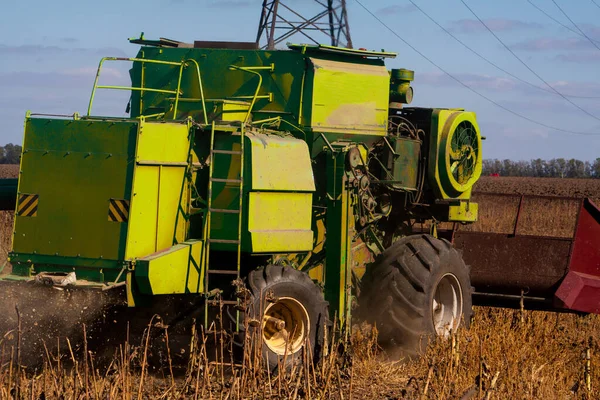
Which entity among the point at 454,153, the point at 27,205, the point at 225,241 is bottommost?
the point at 225,241

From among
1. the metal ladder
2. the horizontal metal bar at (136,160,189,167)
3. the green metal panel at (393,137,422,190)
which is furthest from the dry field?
the green metal panel at (393,137,422,190)

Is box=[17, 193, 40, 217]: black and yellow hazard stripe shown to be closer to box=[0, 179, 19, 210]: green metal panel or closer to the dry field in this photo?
box=[0, 179, 19, 210]: green metal panel

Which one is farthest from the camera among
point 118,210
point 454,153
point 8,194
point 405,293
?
point 454,153

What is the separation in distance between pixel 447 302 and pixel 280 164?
10.5 ft

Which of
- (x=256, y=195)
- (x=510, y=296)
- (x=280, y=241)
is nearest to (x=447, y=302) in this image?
(x=510, y=296)

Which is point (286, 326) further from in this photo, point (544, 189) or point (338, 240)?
point (544, 189)

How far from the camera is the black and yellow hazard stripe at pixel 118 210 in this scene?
8227 millimetres

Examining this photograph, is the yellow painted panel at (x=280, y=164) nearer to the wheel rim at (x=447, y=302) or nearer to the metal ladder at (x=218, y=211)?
the metal ladder at (x=218, y=211)

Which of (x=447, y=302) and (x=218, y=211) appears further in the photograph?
(x=447, y=302)

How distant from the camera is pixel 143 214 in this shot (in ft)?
27.3

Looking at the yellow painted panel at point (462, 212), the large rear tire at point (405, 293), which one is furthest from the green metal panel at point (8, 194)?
the yellow painted panel at point (462, 212)

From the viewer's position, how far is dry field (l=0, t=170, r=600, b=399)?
6.60 meters

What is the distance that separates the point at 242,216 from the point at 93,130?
4.64 feet

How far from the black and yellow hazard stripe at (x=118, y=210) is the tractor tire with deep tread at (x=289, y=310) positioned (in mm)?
1163
